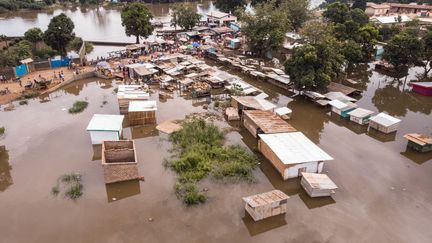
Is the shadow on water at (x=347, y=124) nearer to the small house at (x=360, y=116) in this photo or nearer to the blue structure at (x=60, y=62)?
the small house at (x=360, y=116)

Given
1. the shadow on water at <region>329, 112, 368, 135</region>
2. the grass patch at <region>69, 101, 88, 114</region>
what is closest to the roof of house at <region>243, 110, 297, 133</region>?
the shadow on water at <region>329, 112, 368, 135</region>

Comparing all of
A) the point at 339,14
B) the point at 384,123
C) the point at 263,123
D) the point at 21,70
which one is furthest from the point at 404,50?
the point at 21,70

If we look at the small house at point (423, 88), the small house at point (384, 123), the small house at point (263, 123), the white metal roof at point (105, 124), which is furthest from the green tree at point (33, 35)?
the small house at point (423, 88)

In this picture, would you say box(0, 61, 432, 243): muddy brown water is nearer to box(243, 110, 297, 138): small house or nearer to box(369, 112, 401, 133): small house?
box(369, 112, 401, 133): small house

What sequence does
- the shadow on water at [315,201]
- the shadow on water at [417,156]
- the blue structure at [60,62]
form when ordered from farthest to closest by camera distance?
the blue structure at [60,62], the shadow on water at [417,156], the shadow on water at [315,201]

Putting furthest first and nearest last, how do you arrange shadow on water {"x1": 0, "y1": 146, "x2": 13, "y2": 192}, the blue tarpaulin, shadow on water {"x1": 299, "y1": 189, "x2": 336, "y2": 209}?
the blue tarpaulin, shadow on water {"x1": 0, "y1": 146, "x2": 13, "y2": 192}, shadow on water {"x1": 299, "y1": 189, "x2": 336, "y2": 209}
